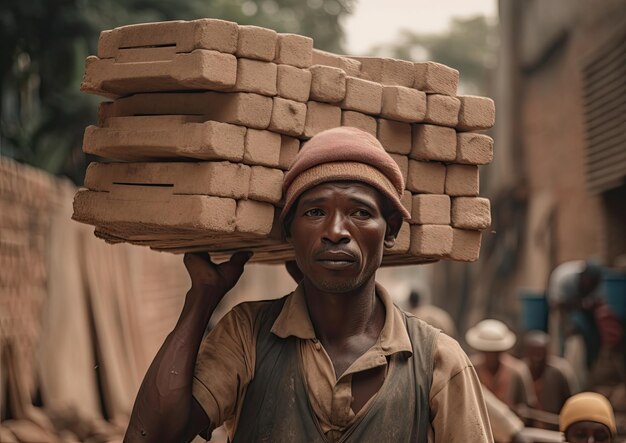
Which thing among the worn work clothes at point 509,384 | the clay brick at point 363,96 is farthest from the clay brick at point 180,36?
the worn work clothes at point 509,384

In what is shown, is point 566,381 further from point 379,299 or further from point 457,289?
point 457,289

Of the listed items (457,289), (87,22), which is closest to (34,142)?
(87,22)

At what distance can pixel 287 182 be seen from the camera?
3.64 metres

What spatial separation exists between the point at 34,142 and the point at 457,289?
14.8 metres

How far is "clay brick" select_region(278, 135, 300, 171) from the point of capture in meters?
3.82

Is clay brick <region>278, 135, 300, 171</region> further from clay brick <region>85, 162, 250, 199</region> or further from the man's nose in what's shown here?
the man's nose

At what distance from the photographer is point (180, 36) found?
144 inches

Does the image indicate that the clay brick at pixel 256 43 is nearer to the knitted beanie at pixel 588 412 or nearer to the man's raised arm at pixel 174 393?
the man's raised arm at pixel 174 393

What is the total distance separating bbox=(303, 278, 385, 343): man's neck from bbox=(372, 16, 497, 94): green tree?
39473 millimetres

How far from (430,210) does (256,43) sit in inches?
35.3

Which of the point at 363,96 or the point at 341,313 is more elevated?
the point at 363,96

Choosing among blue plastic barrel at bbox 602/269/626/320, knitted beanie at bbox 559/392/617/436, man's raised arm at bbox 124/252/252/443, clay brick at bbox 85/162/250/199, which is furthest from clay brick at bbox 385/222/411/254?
blue plastic barrel at bbox 602/269/626/320

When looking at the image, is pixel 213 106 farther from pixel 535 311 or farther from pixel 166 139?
pixel 535 311

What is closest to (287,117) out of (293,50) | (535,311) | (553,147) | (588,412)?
(293,50)
